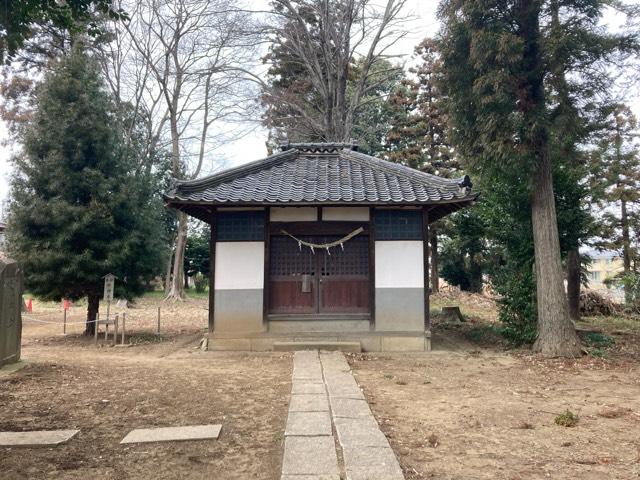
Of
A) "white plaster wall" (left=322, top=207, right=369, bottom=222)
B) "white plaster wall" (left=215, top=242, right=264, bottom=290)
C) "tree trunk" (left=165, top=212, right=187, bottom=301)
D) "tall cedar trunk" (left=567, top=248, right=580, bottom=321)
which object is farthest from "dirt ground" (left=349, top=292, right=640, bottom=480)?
"tree trunk" (left=165, top=212, right=187, bottom=301)

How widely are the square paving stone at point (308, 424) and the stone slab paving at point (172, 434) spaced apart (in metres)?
0.71

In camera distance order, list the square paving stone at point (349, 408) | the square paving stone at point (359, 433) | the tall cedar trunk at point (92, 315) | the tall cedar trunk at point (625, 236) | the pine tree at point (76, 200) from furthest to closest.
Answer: the tall cedar trunk at point (625, 236) < the tall cedar trunk at point (92, 315) < the pine tree at point (76, 200) < the square paving stone at point (349, 408) < the square paving stone at point (359, 433)

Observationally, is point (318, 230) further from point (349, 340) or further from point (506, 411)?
point (506, 411)

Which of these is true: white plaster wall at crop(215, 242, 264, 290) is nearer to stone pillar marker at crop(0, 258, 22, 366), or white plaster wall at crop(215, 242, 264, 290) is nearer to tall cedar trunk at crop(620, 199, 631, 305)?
stone pillar marker at crop(0, 258, 22, 366)

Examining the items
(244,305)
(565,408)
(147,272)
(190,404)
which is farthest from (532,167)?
(147,272)

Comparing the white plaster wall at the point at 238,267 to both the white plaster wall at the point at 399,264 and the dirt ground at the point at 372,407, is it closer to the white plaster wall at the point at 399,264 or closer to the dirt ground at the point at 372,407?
the dirt ground at the point at 372,407

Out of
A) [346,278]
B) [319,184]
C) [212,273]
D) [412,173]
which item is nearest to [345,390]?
[346,278]

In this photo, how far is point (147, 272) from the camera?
1197cm

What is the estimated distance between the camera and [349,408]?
5.08 m

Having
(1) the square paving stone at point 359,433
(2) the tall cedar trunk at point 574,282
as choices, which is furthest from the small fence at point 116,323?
(2) the tall cedar trunk at point 574,282

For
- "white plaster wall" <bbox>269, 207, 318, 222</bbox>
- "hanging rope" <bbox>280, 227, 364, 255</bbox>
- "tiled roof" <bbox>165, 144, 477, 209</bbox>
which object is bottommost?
"hanging rope" <bbox>280, 227, 364, 255</bbox>

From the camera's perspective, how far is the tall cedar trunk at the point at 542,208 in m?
8.80

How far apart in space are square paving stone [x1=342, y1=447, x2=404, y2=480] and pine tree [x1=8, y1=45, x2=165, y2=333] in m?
8.96

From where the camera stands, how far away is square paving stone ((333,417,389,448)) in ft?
12.9
